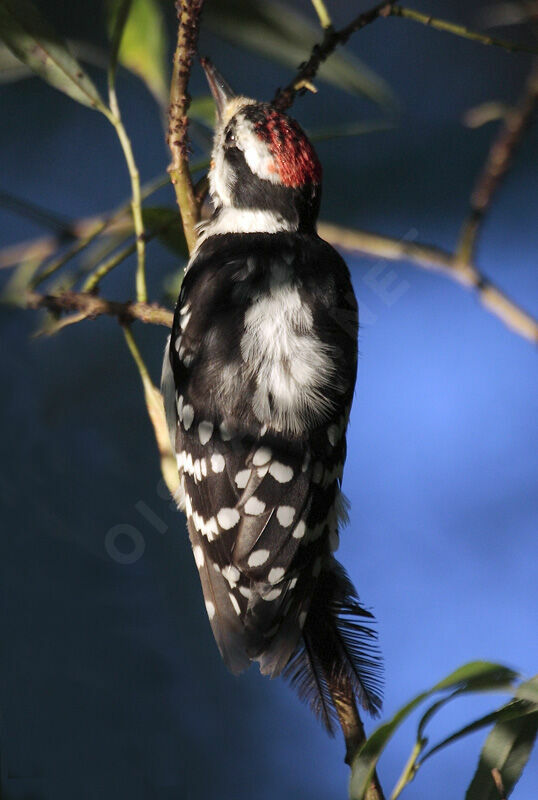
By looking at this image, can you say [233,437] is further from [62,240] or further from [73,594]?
[73,594]

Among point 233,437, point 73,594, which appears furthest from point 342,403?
point 73,594

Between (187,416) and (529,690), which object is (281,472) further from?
(529,690)

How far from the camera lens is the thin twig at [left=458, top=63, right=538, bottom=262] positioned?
110 cm

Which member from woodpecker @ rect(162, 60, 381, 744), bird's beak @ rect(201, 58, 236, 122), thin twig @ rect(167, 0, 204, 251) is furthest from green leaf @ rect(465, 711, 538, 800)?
bird's beak @ rect(201, 58, 236, 122)

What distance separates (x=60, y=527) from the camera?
2176 millimetres

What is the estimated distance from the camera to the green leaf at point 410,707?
84 cm

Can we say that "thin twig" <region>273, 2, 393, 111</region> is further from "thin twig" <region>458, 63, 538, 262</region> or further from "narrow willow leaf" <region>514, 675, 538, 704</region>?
"narrow willow leaf" <region>514, 675, 538, 704</region>

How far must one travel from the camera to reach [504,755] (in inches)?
35.2

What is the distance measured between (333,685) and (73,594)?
1.65 m

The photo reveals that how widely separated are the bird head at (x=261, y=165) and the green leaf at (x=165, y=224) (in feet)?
0.34

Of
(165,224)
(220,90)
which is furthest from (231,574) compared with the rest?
(220,90)

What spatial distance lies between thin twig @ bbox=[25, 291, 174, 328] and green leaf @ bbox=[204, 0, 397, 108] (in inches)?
17.5

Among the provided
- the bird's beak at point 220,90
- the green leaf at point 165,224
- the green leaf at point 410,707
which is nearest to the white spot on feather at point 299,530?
the green leaf at point 410,707

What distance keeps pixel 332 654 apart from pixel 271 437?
0.30 metres
